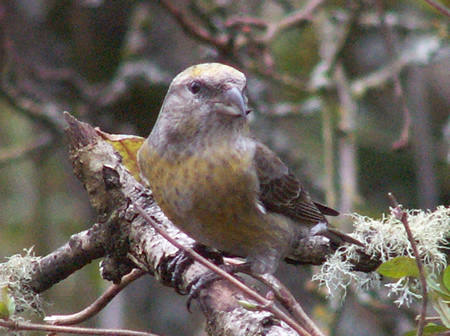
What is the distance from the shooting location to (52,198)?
5.11m

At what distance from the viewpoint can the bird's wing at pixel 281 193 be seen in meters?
2.81

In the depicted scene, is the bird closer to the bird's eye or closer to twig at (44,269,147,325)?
the bird's eye

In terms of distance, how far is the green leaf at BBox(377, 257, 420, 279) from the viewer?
5.20ft

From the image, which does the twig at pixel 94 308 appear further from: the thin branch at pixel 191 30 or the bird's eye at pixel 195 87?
the thin branch at pixel 191 30

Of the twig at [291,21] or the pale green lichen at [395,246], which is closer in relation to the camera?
the pale green lichen at [395,246]

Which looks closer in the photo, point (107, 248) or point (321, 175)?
point (107, 248)

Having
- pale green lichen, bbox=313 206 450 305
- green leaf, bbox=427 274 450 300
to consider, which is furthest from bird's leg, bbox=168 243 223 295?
green leaf, bbox=427 274 450 300

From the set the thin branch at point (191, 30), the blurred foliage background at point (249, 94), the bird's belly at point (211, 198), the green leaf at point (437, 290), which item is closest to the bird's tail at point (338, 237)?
the bird's belly at point (211, 198)

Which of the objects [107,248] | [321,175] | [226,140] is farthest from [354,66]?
[107,248]

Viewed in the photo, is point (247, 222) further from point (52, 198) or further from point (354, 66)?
point (354, 66)

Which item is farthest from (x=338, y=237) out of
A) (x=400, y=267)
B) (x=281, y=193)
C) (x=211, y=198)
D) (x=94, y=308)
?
(x=400, y=267)

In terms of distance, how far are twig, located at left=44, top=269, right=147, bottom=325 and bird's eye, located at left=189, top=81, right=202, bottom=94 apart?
70cm

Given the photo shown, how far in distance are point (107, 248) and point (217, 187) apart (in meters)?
0.46

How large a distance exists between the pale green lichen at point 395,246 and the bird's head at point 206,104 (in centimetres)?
64
